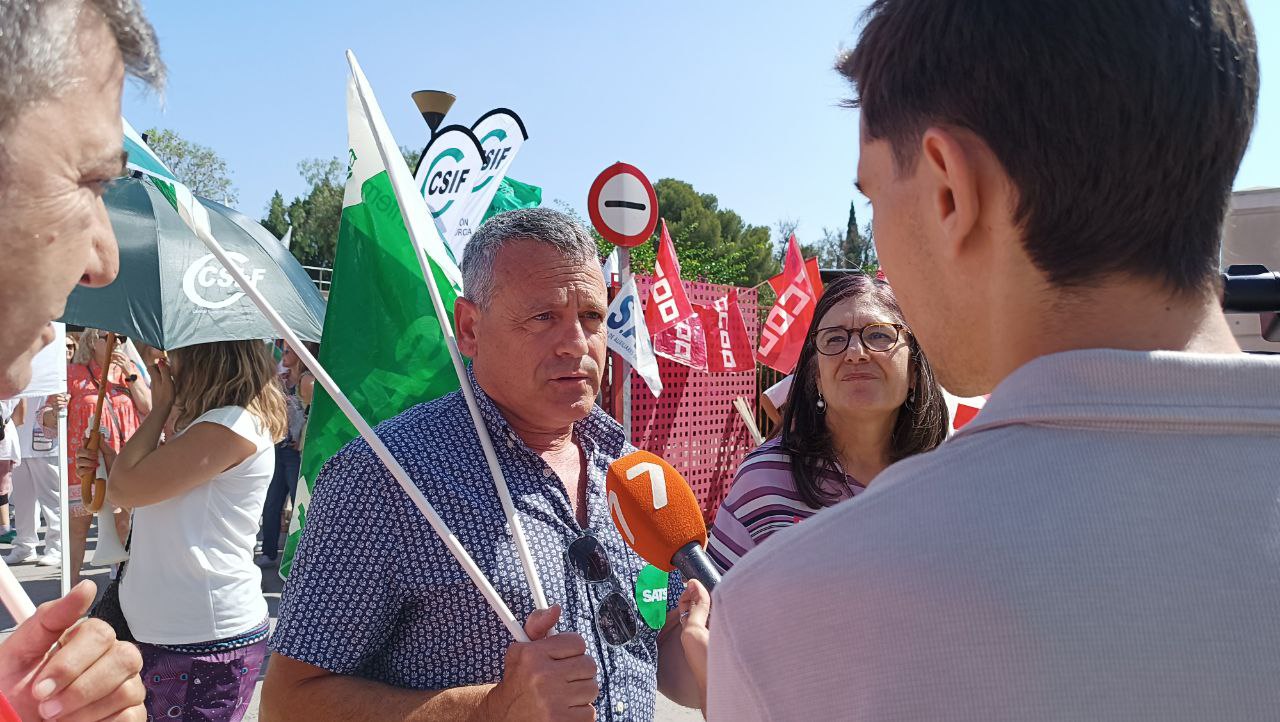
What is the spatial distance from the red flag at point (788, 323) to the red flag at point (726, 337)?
85cm

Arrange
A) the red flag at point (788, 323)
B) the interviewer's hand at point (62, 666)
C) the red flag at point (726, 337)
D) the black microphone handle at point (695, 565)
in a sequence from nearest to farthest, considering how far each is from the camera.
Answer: the interviewer's hand at point (62, 666) → the black microphone handle at point (695, 565) → the red flag at point (788, 323) → the red flag at point (726, 337)

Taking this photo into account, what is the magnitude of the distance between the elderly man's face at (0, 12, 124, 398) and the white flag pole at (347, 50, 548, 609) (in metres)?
0.76

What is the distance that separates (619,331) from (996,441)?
5.65 meters

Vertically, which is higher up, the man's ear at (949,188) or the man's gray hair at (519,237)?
the man's ear at (949,188)

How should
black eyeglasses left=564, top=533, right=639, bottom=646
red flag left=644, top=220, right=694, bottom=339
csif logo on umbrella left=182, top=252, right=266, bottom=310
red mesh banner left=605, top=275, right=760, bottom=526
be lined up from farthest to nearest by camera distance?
red mesh banner left=605, top=275, right=760, bottom=526, red flag left=644, top=220, right=694, bottom=339, csif logo on umbrella left=182, top=252, right=266, bottom=310, black eyeglasses left=564, top=533, right=639, bottom=646

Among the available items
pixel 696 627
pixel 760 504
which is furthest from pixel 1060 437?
pixel 760 504

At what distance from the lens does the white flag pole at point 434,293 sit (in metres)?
1.85

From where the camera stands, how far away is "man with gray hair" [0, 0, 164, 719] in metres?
1.09

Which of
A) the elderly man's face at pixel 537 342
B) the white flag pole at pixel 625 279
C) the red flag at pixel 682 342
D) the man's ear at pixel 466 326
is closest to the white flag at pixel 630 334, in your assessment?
the white flag pole at pixel 625 279

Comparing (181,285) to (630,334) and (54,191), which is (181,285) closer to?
(54,191)

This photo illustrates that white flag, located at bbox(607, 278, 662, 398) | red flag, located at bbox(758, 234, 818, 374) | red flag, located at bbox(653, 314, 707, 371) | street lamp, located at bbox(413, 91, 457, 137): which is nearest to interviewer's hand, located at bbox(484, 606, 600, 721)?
white flag, located at bbox(607, 278, 662, 398)

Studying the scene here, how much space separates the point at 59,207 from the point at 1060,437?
121 centimetres

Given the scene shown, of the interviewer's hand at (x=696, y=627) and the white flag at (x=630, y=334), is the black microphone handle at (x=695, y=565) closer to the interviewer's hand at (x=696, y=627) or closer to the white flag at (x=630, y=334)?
the interviewer's hand at (x=696, y=627)

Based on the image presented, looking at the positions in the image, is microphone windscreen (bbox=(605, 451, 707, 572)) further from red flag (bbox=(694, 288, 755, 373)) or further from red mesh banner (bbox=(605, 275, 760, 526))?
red flag (bbox=(694, 288, 755, 373))
